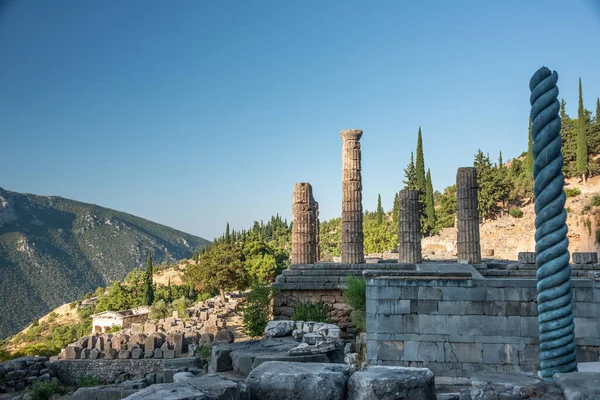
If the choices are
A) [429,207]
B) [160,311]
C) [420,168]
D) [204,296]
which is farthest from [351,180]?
[429,207]

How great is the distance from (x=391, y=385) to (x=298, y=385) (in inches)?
23.2

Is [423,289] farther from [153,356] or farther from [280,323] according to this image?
[153,356]

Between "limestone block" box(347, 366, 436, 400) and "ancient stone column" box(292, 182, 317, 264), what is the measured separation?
42.4 feet

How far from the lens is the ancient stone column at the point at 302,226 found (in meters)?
16.7

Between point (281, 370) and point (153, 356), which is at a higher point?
point (281, 370)

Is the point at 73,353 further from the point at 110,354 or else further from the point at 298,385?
the point at 298,385

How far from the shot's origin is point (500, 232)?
44.2 metres

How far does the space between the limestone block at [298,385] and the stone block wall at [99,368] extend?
16936 millimetres

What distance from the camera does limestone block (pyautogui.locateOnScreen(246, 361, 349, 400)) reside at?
361 cm

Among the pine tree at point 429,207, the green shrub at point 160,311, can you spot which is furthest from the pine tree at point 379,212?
the green shrub at point 160,311

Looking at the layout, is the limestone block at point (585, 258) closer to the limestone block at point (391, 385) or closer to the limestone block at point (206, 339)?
the limestone block at point (206, 339)

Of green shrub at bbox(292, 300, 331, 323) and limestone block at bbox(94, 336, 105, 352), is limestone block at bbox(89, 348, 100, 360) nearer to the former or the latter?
limestone block at bbox(94, 336, 105, 352)

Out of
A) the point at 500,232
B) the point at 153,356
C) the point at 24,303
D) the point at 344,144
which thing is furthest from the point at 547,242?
the point at 24,303

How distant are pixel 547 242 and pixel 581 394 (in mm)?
844
